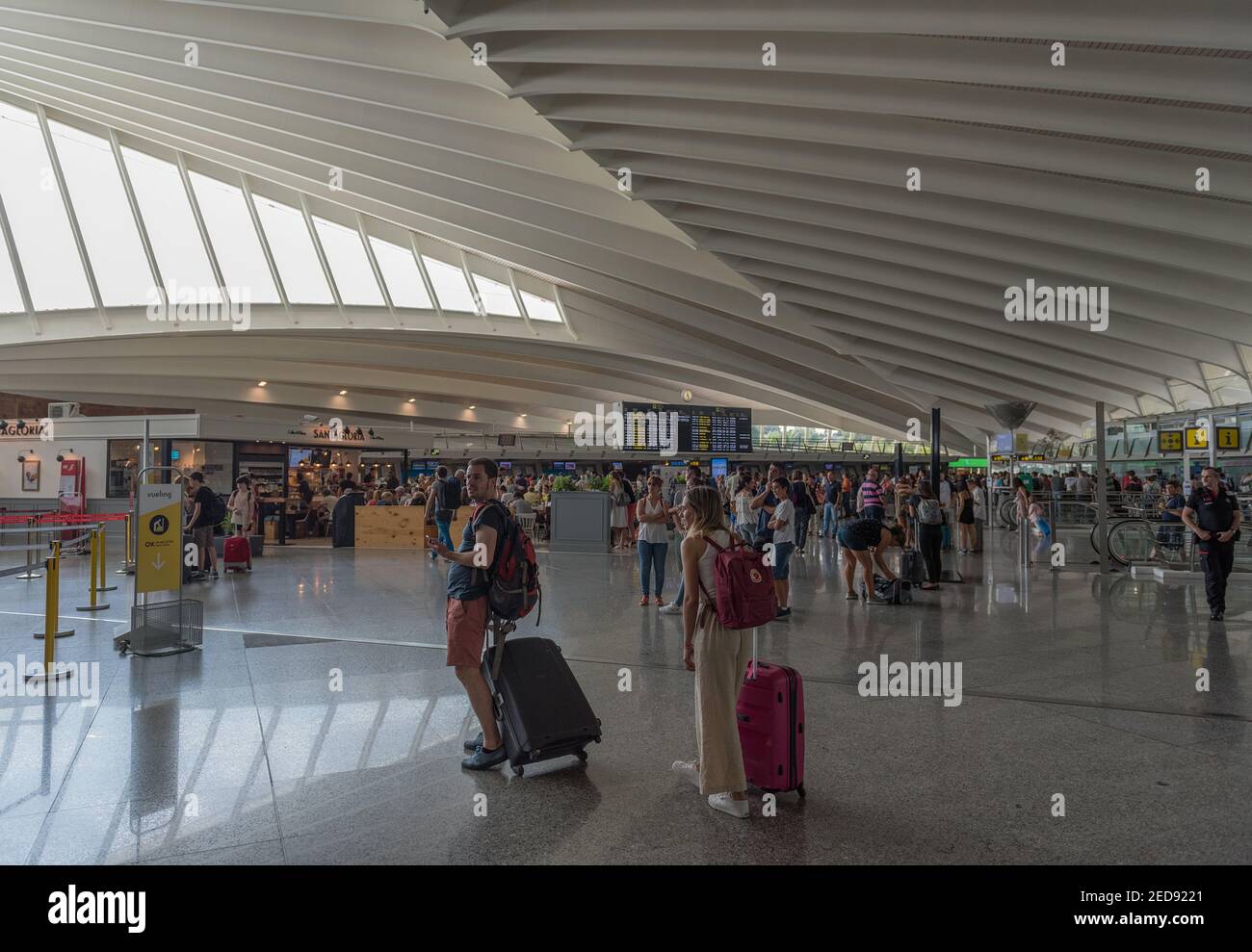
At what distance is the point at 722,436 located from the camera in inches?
936

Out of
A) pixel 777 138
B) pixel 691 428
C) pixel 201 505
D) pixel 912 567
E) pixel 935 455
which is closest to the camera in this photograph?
pixel 777 138

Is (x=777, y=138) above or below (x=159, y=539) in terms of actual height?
above

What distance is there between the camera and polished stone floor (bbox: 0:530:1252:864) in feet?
11.1

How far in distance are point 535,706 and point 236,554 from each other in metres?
11.6

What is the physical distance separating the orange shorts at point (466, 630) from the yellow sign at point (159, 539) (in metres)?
4.64

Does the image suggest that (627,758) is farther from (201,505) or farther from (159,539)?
(201,505)

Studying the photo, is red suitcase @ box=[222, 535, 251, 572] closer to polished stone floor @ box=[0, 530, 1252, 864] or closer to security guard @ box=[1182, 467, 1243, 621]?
polished stone floor @ box=[0, 530, 1252, 864]

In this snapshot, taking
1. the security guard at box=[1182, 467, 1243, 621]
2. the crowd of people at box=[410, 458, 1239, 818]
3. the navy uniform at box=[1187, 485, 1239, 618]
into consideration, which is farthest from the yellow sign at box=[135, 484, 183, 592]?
the navy uniform at box=[1187, 485, 1239, 618]

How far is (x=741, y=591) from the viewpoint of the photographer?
3.72 metres

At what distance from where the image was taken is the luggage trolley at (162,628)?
7.15 meters

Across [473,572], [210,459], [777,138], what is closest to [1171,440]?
[777,138]

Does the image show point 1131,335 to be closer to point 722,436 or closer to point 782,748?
point 722,436
